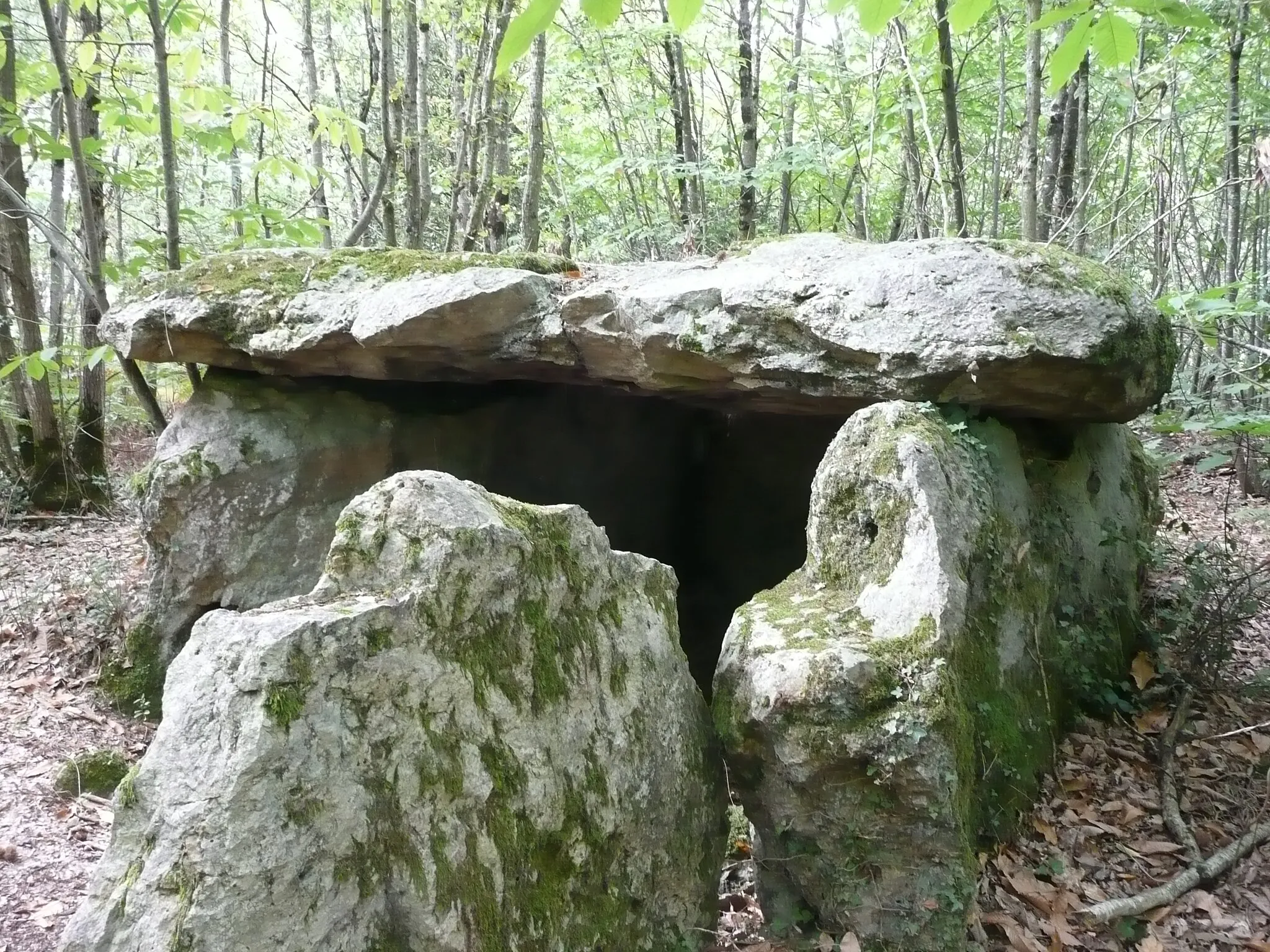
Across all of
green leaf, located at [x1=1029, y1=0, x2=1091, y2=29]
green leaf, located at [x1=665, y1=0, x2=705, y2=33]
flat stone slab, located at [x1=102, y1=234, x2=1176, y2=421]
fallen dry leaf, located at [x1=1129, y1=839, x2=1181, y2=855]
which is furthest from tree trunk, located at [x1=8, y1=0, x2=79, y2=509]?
fallen dry leaf, located at [x1=1129, y1=839, x2=1181, y2=855]

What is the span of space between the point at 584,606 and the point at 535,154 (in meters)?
5.93

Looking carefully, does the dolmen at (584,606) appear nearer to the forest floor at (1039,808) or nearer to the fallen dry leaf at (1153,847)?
the forest floor at (1039,808)

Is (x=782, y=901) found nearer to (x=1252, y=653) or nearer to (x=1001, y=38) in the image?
(x=1252, y=653)

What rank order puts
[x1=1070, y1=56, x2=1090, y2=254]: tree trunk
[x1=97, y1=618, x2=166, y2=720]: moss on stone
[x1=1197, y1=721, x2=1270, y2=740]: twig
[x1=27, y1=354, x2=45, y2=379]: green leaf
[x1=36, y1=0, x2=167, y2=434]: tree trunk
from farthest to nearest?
[x1=1070, y1=56, x2=1090, y2=254]: tree trunk → [x1=97, y1=618, x2=166, y2=720]: moss on stone → [x1=27, y1=354, x2=45, y2=379]: green leaf → [x1=36, y1=0, x2=167, y2=434]: tree trunk → [x1=1197, y1=721, x2=1270, y2=740]: twig

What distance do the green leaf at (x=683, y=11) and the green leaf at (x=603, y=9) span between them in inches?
4.1

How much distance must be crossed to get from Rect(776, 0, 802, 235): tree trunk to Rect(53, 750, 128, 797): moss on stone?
7.15m

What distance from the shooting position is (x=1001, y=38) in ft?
26.1

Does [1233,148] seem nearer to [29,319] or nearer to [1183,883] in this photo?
[1183,883]

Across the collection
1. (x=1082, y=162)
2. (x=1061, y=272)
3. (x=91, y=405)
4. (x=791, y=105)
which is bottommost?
(x=91, y=405)

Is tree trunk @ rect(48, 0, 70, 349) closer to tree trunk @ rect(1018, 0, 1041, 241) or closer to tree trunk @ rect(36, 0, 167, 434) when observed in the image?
tree trunk @ rect(36, 0, 167, 434)

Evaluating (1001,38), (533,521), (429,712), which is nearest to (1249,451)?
(1001,38)

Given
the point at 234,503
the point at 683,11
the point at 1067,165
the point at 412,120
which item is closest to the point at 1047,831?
the point at 683,11

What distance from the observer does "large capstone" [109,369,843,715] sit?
5355 millimetres

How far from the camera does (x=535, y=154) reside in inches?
309
